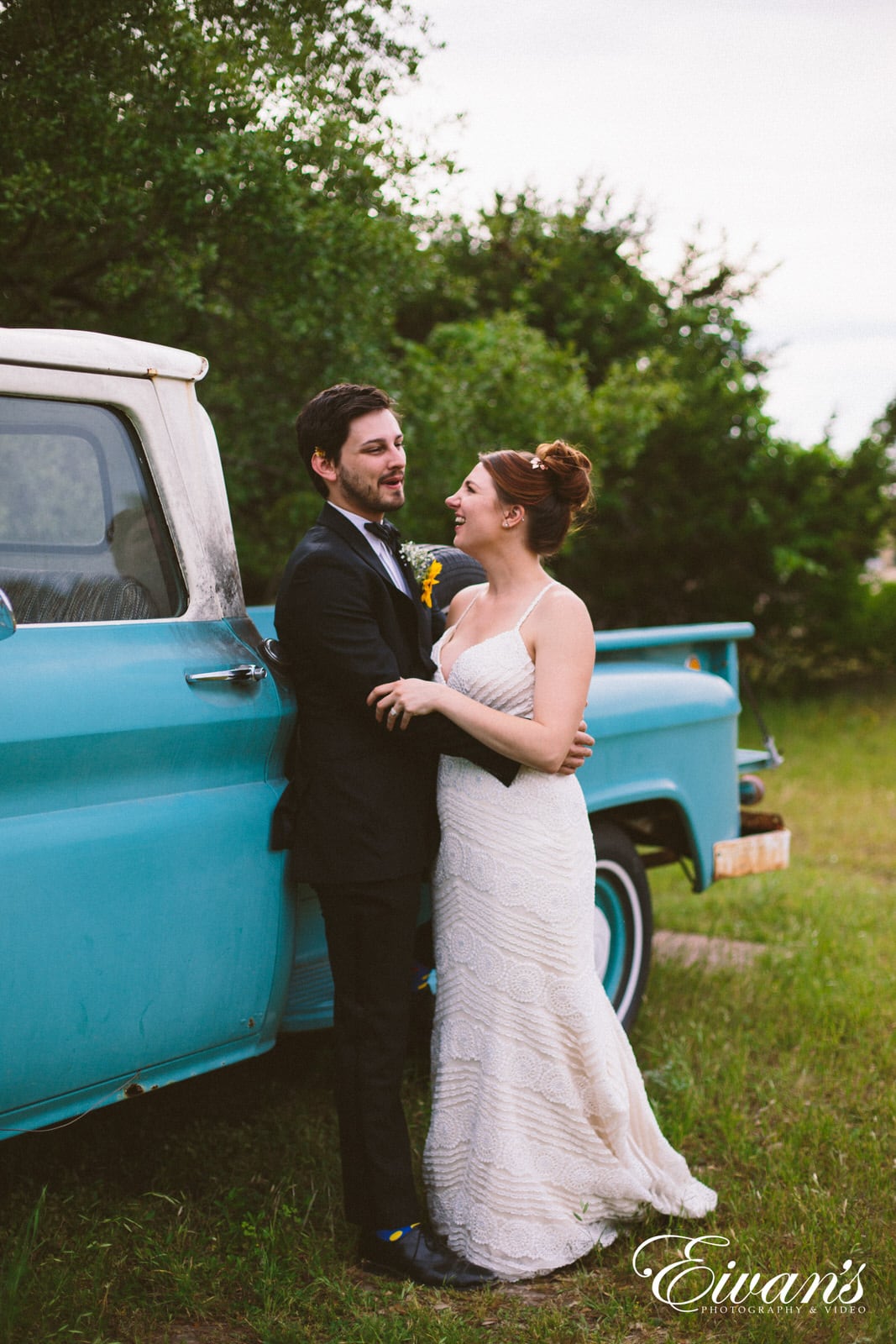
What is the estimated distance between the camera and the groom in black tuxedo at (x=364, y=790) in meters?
2.78

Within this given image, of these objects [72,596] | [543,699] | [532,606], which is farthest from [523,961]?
[72,596]

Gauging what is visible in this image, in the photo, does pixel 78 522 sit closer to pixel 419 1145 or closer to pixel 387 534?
pixel 387 534

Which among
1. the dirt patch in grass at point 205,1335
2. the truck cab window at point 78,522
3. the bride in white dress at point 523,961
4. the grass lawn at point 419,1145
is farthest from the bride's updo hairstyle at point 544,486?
the dirt patch in grass at point 205,1335

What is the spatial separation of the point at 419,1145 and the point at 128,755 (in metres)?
1.63

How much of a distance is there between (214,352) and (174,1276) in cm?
504

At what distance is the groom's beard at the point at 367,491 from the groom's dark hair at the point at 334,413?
51mm

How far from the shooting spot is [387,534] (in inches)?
119

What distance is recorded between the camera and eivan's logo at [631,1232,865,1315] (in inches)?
110

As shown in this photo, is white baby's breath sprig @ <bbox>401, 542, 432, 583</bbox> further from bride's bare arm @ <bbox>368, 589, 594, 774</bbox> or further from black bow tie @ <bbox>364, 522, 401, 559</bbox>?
bride's bare arm @ <bbox>368, 589, 594, 774</bbox>

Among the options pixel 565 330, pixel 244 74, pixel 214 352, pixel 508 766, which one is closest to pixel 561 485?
pixel 508 766

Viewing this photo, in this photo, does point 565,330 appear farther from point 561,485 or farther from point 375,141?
point 561,485

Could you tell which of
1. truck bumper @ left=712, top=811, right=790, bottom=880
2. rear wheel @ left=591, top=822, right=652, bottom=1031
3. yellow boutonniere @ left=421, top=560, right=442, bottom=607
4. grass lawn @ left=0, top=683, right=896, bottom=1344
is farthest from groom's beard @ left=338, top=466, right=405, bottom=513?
truck bumper @ left=712, top=811, right=790, bottom=880

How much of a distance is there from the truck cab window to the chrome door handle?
178 mm

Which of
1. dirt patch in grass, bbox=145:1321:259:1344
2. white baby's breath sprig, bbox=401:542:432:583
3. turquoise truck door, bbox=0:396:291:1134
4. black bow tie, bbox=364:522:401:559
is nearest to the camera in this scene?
turquoise truck door, bbox=0:396:291:1134
